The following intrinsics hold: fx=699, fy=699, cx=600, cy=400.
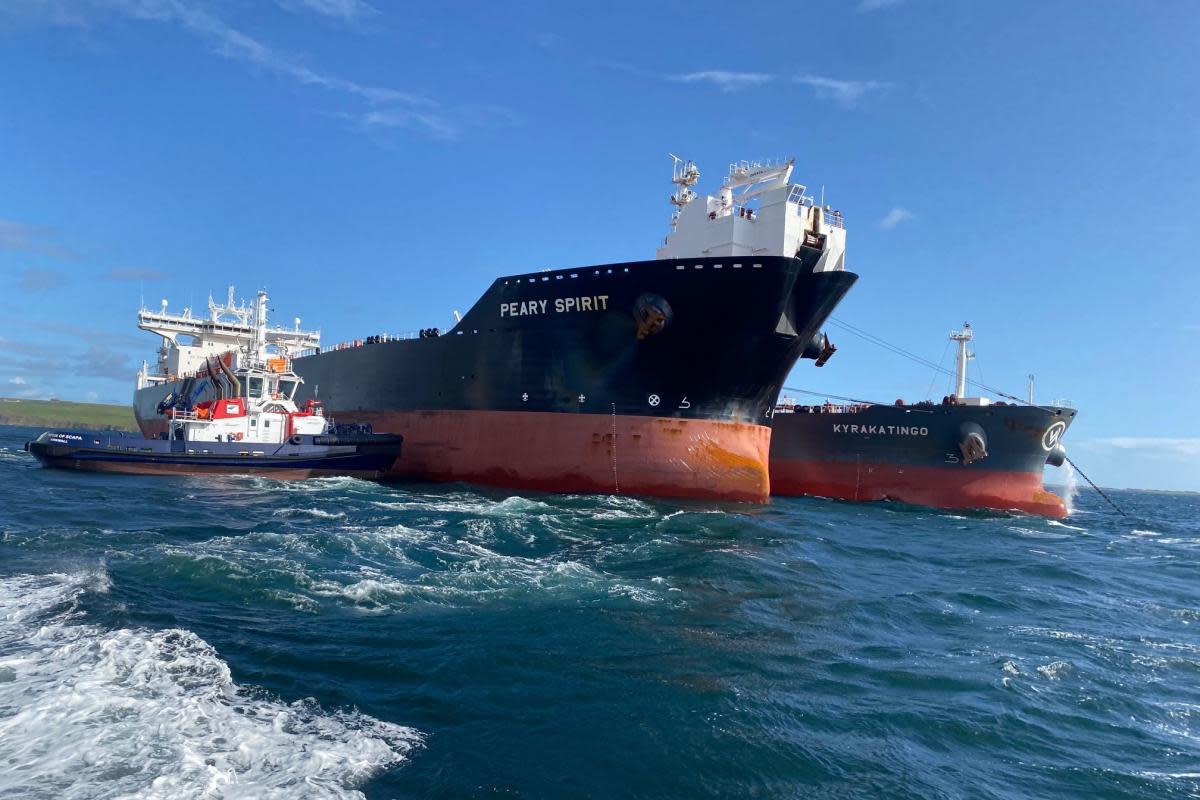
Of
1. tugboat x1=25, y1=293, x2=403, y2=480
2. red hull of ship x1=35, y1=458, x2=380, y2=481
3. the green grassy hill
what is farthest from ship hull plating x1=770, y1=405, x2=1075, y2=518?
the green grassy hill

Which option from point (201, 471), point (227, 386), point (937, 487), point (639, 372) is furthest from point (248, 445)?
point (937, 487)

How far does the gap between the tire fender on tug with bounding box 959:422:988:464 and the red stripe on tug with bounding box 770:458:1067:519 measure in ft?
2.62

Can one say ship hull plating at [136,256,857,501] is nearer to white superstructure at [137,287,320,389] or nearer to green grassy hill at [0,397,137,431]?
white superstructure at [137,287,320,389]

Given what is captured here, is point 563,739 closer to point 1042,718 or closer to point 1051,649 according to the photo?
point 1042,718

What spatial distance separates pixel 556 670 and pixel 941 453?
2224 cm

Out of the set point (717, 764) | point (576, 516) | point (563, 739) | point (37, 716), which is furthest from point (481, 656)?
point (576, 516)

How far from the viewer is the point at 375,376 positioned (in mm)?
24500

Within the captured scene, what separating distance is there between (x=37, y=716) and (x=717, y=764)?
14.5 ft

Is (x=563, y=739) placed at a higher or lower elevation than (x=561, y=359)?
lower

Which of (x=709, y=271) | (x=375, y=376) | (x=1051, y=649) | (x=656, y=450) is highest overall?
(x=709, y=271)

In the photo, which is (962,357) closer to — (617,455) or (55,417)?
(617,455)

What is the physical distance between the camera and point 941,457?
2438cm

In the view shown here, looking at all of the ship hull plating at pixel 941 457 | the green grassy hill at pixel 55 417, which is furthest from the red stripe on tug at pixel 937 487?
the green grassy hill at pixel 55 417

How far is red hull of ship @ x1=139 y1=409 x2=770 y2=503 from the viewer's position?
17.7 m
